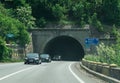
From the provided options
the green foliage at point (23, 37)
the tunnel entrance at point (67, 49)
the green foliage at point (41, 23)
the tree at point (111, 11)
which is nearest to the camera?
the green foliage at point (23, 37)

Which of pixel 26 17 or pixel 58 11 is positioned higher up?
pixel 58 11

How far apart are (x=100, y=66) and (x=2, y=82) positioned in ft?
27.6

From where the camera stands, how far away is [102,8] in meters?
104

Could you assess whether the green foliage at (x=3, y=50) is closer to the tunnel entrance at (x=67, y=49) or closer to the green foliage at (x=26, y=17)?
the green foliage at (x=26, y=17)

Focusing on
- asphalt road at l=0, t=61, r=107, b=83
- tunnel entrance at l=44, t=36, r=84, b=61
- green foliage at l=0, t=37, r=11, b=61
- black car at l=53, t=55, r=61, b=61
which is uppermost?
asphalt road at l=0, t=61, r=107, b=83

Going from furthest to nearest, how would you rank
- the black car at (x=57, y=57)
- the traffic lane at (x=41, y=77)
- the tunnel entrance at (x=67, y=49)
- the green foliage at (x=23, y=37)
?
1. the tunnel entrance at (x=67, y=49)
2. the black car at (x=57, y=57)
3. the green foliage at (x=23, y=37)
4. the traffic lane at (x=41, y=77)

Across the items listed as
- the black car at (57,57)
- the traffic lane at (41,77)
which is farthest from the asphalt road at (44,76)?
the black car at (57,57)

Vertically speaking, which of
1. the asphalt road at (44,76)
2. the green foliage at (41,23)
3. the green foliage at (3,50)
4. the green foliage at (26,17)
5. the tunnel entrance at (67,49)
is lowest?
the tunnel entrance at (67,49)

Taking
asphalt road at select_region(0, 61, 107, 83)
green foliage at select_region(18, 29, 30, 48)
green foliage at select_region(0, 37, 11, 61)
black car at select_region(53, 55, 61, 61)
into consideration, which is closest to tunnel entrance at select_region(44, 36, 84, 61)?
black car at select_region(53, 55, 61, 61)

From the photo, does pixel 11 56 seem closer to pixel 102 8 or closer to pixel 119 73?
pixel 102 8

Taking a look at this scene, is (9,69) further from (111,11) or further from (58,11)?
(111,11)

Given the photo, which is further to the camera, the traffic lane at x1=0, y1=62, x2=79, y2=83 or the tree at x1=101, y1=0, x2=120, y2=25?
the tree at x1=101, y1=0, x2=120, y2=25

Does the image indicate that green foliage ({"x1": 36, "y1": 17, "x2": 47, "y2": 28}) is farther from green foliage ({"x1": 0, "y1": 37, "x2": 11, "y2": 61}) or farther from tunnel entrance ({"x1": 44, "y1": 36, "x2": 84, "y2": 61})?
green foliage ({"x1": 0, "y1": 37, "x2": 11, "y2": 61})

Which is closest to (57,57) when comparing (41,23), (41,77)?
(41,23)
